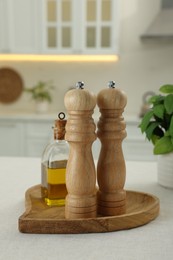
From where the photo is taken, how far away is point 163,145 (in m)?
1.12

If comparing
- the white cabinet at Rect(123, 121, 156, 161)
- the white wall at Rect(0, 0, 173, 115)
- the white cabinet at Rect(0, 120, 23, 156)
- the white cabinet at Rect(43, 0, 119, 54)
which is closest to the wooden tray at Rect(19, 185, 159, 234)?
the white cabinet at Rect(123, 121, 156, 161)

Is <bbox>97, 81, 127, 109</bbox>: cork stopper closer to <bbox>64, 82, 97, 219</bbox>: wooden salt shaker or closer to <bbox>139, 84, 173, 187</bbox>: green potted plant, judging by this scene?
<bbox>64, 82, 97, 219</bbox>: wooden salt shaker

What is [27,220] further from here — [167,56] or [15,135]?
[167,56]

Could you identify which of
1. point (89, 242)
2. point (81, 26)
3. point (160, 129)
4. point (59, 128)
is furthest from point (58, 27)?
point (89, 242)

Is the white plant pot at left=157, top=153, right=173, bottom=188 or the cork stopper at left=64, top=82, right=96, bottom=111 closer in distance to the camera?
the cork stopper at left=64, top=82, right=96, bottom=111

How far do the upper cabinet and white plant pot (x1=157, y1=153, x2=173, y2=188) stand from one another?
91.0 inches

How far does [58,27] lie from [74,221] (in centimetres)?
279

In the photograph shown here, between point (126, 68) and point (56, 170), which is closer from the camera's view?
point (56, 170)

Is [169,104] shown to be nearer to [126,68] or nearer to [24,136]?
[24,136]

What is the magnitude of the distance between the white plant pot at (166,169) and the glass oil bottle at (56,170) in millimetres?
341

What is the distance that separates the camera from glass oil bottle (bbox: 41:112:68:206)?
947 millimetres

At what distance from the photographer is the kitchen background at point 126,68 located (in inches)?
141

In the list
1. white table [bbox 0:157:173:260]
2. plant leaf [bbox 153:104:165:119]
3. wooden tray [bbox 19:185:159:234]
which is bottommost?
white table [bbox 0:157:173:260]

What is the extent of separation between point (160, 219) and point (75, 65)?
2901mm
